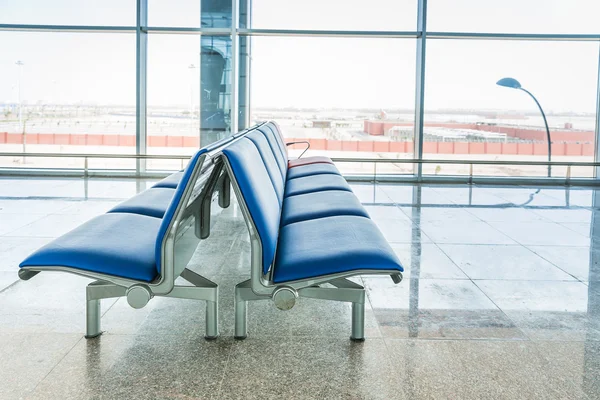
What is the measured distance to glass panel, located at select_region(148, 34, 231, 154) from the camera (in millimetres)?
9336

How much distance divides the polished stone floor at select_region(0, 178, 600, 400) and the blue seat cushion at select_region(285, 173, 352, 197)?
0.53 meters

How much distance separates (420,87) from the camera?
9273 mm

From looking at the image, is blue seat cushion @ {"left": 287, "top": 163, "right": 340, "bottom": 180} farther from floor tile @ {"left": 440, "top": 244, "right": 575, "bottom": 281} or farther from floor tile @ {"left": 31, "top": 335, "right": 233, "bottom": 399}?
floor tile @ {"left": 31, "top": 335, "right": 233, "bottom": 399}

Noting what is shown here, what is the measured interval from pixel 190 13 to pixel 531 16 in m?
4.92

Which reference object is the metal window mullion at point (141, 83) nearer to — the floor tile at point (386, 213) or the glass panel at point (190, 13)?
the glass panel at point (190, 13)

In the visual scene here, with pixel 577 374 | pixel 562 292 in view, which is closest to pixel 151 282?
pixel 577 374

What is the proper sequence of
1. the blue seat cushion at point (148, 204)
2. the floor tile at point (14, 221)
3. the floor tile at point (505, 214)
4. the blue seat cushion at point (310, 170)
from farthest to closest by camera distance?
the floor tile at point (505, 214) < the blue seat cushion at point (310, 170) < the floor tile at point (14, 221) < the blue seat cushion at point (148, 204)

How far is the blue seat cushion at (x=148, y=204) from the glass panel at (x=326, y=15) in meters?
6.27

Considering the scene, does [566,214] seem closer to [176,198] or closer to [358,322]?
[358,322]

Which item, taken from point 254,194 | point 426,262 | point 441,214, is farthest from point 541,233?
point 254,194

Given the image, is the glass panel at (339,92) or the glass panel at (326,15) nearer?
the glass panel at (326,15)

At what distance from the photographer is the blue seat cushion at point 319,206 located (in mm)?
3289

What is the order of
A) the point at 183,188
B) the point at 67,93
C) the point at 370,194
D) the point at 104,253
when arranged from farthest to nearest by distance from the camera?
the point at 67,93 < the point at 370,194 < the point at 104,253 < the point at 183,188

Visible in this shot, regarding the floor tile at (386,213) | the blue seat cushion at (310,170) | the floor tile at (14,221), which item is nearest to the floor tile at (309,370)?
the blue seat cushion at (310,170)
